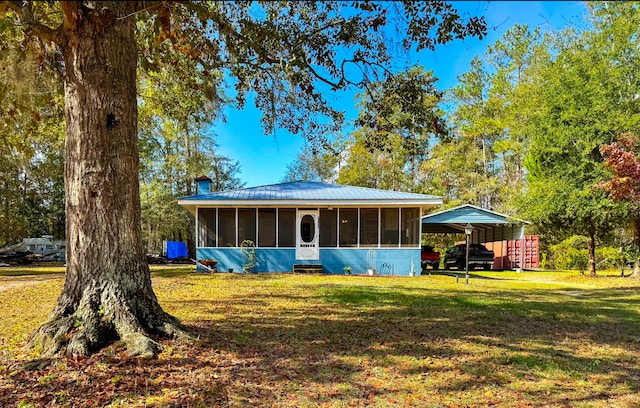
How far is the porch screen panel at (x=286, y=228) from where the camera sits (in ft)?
46.9

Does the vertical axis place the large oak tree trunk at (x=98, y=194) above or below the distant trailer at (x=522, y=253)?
above

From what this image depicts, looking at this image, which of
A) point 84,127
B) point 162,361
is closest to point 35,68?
point 84,127

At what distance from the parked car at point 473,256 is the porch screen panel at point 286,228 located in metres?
8.87

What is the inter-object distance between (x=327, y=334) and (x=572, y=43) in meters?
13.4

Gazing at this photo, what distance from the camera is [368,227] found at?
14391mm

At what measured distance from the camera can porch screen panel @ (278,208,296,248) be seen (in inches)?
563

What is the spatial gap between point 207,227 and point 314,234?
3.81 meters

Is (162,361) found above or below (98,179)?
below

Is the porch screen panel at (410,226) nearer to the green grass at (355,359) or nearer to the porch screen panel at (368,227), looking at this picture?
the porch screen panel at (368,227)

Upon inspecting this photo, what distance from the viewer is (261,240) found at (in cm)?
1427

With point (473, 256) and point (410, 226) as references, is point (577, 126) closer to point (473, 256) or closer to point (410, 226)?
point (410, 226)

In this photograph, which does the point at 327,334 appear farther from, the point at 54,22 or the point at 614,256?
the point at 614,256

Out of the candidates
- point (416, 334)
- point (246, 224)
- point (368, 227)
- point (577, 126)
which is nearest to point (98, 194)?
point (416, 334)

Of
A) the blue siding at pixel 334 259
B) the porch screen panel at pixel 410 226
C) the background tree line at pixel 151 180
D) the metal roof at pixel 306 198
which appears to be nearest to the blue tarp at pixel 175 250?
the background tree line at pixel 151 180
